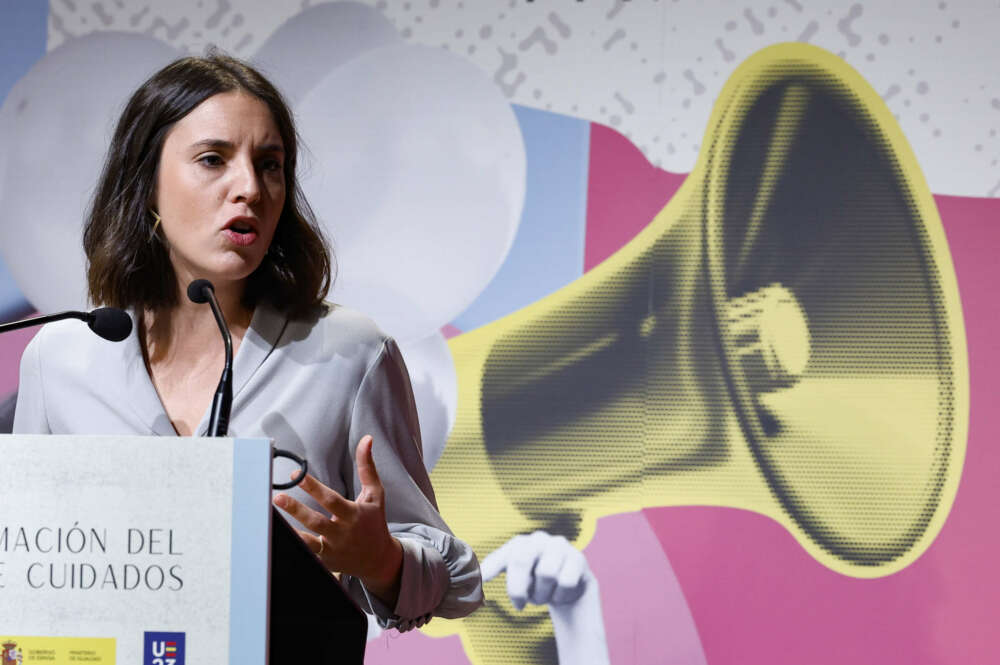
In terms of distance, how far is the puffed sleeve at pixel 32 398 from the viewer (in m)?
1.89

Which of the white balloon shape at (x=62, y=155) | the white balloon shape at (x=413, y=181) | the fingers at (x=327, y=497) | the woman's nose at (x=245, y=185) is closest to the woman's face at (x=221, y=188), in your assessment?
the woman's nose at (x=245, y=185)

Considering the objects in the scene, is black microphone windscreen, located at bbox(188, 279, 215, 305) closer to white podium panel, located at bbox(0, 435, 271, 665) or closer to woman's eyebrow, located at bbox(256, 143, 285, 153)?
woman's eyebrow, located at bbox(256, 143, 285, 153)

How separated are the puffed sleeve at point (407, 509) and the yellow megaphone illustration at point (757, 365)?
1.43m

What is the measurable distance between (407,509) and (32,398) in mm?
653

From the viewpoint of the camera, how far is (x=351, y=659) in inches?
51.4

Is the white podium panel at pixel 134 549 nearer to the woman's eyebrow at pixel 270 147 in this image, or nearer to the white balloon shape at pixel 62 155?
the woman's eyebrow at pixel 270 147

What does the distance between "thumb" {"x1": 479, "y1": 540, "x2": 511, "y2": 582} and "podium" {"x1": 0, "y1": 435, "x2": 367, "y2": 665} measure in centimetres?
242

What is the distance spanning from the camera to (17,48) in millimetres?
3680

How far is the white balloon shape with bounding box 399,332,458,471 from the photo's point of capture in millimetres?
3393

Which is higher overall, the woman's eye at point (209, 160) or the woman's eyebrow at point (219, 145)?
the woman's eyebrow at point (219, 145)

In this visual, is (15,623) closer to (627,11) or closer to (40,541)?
(40,541)

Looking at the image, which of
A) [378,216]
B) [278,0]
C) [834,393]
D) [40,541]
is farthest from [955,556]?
[40,541]

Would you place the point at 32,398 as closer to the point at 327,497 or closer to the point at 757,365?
the point at 327,497

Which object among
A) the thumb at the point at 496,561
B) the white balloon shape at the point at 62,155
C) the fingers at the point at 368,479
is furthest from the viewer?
the white balloon shape at the point at 62,155
